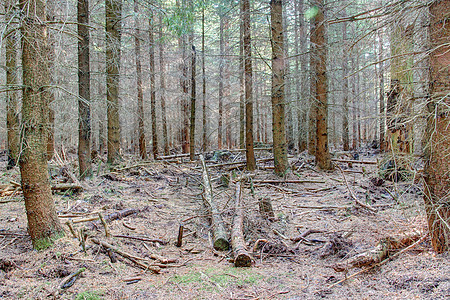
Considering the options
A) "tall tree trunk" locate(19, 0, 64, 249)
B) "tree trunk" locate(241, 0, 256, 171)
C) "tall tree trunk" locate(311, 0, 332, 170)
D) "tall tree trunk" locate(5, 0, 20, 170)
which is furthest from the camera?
"tree trunk" locate(241, 0, 256, 171)

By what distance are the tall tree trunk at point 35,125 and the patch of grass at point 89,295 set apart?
4.23 ft

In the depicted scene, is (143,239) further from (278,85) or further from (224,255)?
(278,85)

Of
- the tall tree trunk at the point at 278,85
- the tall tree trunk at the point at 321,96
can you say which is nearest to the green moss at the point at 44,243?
the tall tree trunk at the point at 278,85

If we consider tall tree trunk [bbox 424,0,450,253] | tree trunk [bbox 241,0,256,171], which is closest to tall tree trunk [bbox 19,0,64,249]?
tall tree trunk [bbox 424,0,450,253]

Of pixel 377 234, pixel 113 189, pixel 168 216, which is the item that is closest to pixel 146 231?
pixel 168 216

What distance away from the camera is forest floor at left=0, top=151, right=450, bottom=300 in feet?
9.55

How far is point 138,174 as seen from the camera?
10.5 metres

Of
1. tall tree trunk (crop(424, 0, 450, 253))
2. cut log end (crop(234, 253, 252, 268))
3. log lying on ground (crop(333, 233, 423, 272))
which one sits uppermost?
tall tree trunk (crop(424, 0, 450, 253))

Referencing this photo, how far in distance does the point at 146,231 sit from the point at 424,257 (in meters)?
4.35

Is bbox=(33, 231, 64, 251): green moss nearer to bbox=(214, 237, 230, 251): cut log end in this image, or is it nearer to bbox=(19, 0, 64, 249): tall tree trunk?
bbox=(19, 0, 64, 249): tall tree trunk

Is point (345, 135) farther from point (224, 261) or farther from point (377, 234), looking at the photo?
point (224, 261)

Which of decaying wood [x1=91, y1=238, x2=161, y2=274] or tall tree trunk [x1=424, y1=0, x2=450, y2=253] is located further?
decaying wood [x1=91, y1=238, x2=161, y2=274]

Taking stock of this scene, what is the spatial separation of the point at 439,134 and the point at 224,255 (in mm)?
3261

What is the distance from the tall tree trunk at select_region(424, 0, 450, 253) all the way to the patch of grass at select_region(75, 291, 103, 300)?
3.69 meters
